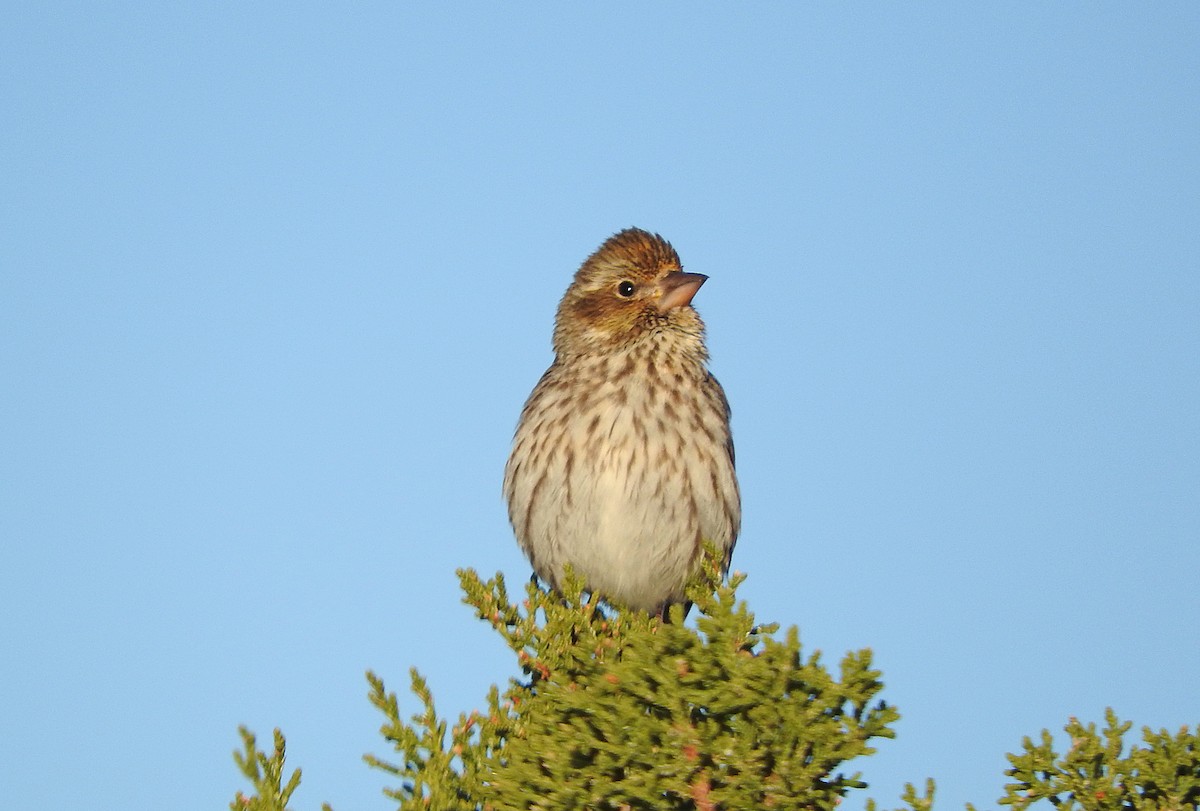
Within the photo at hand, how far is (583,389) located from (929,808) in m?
4.15

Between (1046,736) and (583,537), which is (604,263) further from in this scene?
(1046,736)

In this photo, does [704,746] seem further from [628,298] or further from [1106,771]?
[628,298]

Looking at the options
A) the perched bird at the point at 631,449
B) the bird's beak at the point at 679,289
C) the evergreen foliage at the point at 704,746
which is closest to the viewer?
the evergreen foliage at the point at 704,746

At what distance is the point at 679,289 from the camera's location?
9039 mm

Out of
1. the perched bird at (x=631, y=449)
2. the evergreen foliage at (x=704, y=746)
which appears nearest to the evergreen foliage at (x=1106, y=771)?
the evergreen foliage at (x=704, y=746)

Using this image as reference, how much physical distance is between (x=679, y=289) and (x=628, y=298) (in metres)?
0.39

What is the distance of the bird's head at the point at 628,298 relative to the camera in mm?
9055

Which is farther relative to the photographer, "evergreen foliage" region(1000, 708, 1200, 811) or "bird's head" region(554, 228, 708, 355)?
"bird's head" region(554, 228, 708, 355)

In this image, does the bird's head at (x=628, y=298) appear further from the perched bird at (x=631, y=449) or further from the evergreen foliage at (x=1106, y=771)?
the evergreen foliage at (x=1106, y=771)

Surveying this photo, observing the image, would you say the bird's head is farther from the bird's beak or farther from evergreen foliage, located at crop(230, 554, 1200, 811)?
evergreen foliage, located at crop(230, 554, 1200, 811)

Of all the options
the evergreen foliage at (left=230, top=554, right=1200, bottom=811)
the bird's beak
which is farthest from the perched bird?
the evergreen foliage at (left=230, top=554, right=1200, bottom=811)

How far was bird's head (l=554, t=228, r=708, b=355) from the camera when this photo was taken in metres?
9.05

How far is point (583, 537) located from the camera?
855 cm

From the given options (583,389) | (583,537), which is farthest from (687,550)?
(583,389)
